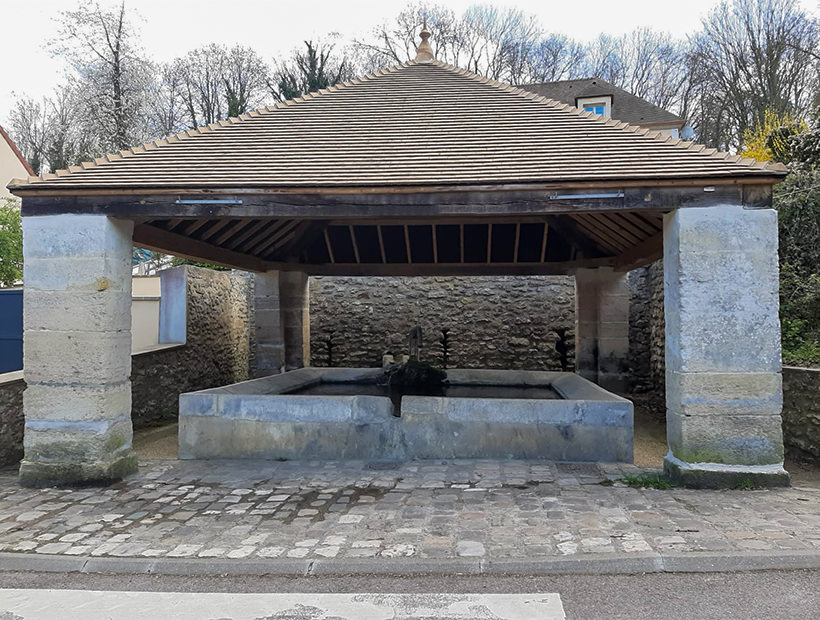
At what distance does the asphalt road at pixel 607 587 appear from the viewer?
251 centimetres

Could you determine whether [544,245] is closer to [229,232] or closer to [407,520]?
[229,232]

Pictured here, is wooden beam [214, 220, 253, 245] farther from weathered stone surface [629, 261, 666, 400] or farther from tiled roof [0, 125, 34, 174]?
tiled roof [0, 125, 34, 174]

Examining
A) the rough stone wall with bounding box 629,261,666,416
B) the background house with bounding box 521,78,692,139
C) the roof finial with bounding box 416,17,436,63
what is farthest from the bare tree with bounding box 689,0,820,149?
the roof finial with bounding box 416,17,436,63

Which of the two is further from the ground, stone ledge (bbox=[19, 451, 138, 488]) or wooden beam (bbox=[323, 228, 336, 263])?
wooden beam (bbox=[323, 228, 336, 263])

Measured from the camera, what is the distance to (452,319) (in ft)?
37.9

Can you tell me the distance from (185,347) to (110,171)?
4537 millimetres

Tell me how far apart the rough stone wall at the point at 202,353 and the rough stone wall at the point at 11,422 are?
188 cm

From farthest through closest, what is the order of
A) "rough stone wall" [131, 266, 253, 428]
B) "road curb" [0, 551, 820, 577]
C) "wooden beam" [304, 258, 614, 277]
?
"wooden beam" [304, 258, 614, 277], "rough stone wall" [131, 266, 253, 428], "road curb" [0, 551, 820, 577]

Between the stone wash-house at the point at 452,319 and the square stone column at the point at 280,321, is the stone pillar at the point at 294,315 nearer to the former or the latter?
the square stone column at the point at 280,321

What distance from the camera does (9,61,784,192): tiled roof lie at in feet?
15.1

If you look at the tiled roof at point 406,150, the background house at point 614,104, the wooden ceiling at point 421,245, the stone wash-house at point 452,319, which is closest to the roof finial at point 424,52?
the tiled roof at point 406,150

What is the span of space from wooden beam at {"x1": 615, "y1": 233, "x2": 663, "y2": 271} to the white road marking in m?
4.49

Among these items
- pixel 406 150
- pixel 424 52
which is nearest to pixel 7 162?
pixel 424 52

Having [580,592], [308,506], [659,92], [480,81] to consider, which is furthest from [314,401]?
[659,92]
